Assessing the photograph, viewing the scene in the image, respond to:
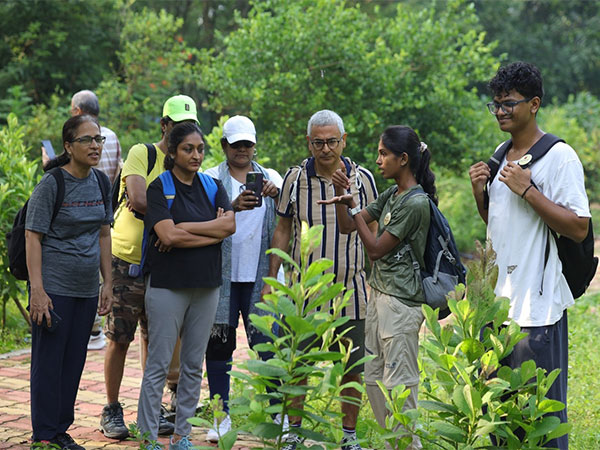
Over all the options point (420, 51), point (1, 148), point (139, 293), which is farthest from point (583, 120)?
point (139, 293)

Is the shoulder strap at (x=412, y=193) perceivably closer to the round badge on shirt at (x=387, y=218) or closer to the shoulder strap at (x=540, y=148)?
the round badge on shirt at (x=387, y=218)

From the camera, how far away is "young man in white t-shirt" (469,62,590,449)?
11.8 feet

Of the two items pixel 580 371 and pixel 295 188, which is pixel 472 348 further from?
pixel 580 371

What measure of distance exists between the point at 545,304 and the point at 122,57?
1382 cm

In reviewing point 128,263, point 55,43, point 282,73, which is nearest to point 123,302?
point 128,263

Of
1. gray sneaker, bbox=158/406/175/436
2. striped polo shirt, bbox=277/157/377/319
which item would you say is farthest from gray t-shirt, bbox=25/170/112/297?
striped polo shirt, bbox=277/157/377/319

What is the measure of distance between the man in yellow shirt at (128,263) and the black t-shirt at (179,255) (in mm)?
450

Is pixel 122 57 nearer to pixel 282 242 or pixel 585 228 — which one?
pixel 282 242

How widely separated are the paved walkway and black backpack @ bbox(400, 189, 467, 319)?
1.60 meters

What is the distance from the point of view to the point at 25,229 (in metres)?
4.64

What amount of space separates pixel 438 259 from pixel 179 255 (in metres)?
1.43

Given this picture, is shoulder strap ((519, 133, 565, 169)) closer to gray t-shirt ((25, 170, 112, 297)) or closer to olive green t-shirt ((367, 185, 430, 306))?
olive green t-shirt ((367, 185, 430, 306))

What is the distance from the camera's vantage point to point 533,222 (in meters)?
3.69

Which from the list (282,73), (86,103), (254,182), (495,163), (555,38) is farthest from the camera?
(555,38)
